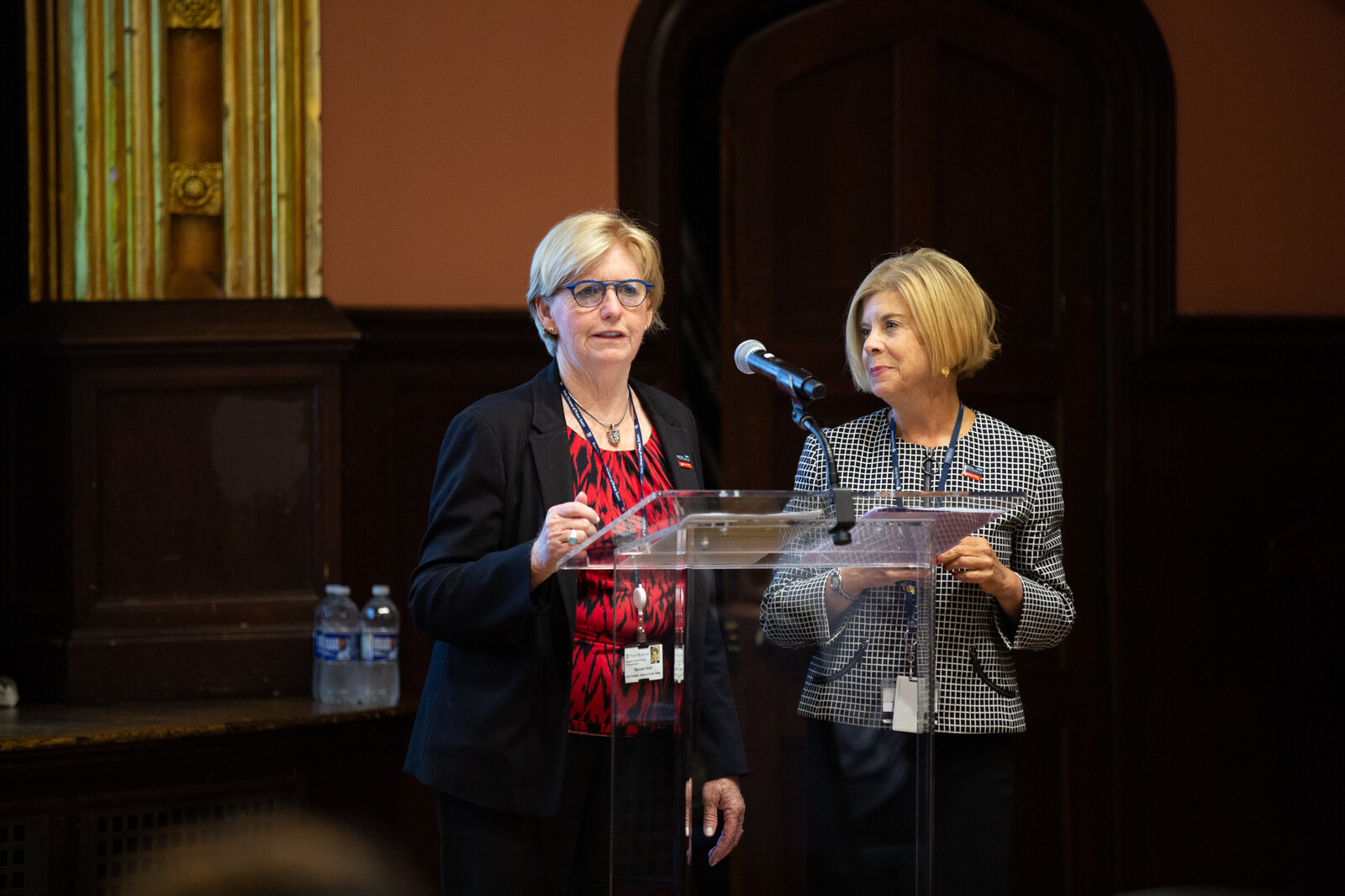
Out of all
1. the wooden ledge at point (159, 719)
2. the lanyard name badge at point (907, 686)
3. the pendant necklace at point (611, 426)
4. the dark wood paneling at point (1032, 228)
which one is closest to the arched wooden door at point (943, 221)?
the dark wood paneling at point (1032, 228)

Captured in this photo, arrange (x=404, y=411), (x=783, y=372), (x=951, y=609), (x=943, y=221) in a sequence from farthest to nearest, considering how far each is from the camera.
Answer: (x=943, y=221)
(x=404, y=411)
(x=951, y=609)
(x=783, y=372)

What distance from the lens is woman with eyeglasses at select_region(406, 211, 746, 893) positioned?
6.15 ft

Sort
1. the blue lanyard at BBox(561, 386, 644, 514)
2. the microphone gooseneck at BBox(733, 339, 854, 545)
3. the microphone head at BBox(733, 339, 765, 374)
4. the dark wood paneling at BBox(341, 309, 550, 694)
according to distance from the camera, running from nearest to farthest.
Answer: the microphone gooseneck at BBox(733, 339, 854, 545), the microphone head at BBox(733, 339, 765, 374), the blue lanyard at BBox(561, 386, 644, 514), the dark wood paneling at BBox(341, 309, 550, 694)

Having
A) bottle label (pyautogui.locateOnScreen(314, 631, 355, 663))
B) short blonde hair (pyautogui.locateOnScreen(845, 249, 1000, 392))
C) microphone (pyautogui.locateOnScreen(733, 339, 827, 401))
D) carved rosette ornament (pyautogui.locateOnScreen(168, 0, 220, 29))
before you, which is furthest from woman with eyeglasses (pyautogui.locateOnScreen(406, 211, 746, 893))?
carved rosette ornament (pyautogui.locateOnScreen(168, 0, 220, 29))

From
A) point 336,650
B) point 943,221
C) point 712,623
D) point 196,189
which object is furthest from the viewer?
point 943,221

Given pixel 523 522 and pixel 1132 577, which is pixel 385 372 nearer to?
pixel 523 522

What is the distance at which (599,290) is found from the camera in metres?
2.01

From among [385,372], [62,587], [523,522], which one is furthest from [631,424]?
[62,587]

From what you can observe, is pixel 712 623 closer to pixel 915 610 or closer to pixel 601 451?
pixel 915 610

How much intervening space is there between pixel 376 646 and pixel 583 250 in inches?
59.2

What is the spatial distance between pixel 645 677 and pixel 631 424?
1.98 ft

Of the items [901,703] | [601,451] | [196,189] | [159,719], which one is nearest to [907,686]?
[901,703]

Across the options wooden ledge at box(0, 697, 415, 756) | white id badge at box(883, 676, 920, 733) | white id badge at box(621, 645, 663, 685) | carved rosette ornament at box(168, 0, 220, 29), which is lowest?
wooden ledge at box(0, 697, 415, 756)

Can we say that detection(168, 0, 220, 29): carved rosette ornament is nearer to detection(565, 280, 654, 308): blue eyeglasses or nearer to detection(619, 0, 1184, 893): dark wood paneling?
detection(619, 0, 1184, 893): dark wood paneling
